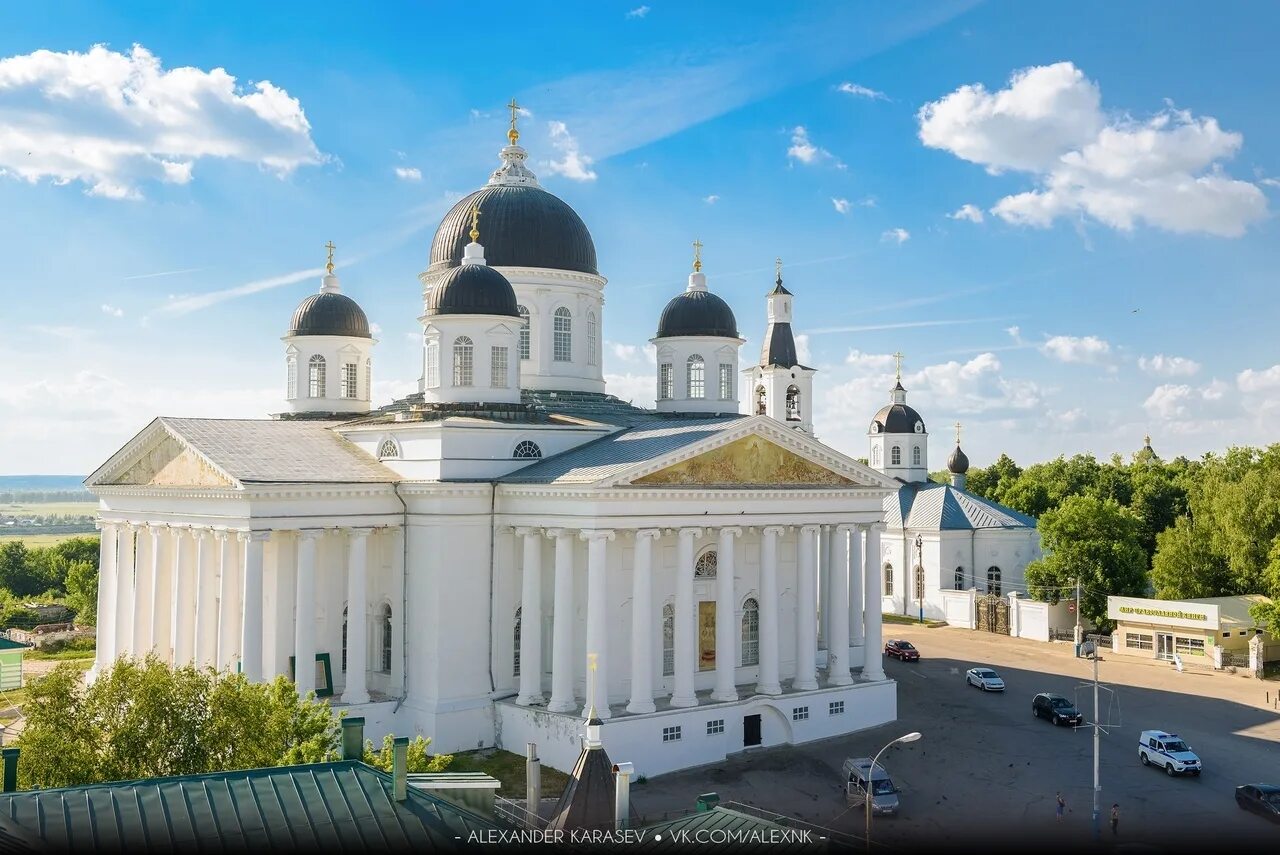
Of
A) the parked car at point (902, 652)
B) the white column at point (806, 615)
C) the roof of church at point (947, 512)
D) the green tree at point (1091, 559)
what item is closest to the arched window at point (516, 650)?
the white column at point (806, 615)

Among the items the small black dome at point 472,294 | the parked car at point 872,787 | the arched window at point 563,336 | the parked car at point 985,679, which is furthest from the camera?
the parked car at point 985,679

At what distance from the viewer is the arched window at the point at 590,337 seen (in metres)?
39.4

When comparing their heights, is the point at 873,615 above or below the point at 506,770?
above

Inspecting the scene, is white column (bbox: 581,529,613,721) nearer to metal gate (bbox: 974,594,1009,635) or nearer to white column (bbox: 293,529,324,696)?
white column (bbox: 293,529,324,696)

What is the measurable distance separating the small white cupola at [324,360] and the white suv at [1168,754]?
2757 centimetres

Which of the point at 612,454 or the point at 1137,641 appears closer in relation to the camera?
the point at 612,454

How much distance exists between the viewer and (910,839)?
24.5 metres

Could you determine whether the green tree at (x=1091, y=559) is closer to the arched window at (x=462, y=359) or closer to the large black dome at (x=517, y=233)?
the large black dome at (x=517, y=233)

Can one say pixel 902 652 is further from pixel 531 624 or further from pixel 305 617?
pixel 305 617

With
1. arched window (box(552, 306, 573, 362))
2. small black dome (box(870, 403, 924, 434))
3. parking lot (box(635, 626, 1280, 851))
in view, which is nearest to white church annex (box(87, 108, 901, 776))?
parking lot (box(635, 626, 1280, 851))

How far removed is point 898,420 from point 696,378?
2889 centimetres

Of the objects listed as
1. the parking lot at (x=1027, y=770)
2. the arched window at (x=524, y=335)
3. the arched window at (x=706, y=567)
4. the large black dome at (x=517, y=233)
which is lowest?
the parking lot at (x=1027, y=770)

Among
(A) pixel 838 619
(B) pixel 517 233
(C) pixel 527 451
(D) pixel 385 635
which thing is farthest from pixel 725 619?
(B) pixel 517 233

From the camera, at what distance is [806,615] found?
33469mm
